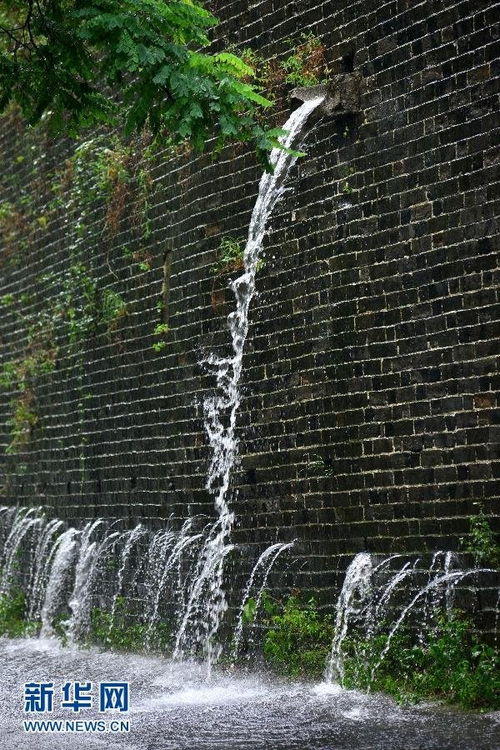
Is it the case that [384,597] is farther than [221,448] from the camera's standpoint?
No

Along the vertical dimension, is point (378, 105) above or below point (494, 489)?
above

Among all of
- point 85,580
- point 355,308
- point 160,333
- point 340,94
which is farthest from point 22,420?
point 340,94

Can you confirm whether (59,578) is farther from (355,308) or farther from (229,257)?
(355,308)

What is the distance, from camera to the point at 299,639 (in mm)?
10453

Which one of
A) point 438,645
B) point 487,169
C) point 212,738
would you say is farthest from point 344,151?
point 212,738

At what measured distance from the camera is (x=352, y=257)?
1021 cm

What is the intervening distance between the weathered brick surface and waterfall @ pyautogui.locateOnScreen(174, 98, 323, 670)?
0.55 feet

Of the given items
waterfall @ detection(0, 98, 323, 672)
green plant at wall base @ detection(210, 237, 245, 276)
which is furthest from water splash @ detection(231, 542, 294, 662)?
green plant at wall base @ detection(210, 237, 245, 276)

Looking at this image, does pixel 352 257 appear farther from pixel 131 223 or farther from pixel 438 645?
pixel 131 223

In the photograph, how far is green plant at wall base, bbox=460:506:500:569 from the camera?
866 centimetres

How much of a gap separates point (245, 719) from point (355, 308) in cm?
299

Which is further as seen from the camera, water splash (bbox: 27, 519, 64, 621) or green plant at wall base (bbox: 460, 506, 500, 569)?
water splash (bbox: 27, 519, 64, 621)

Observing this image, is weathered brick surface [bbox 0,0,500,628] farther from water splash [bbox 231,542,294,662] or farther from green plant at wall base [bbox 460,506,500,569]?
water splash [bbox 231,542,294,662]

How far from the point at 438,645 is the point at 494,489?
96 cm
